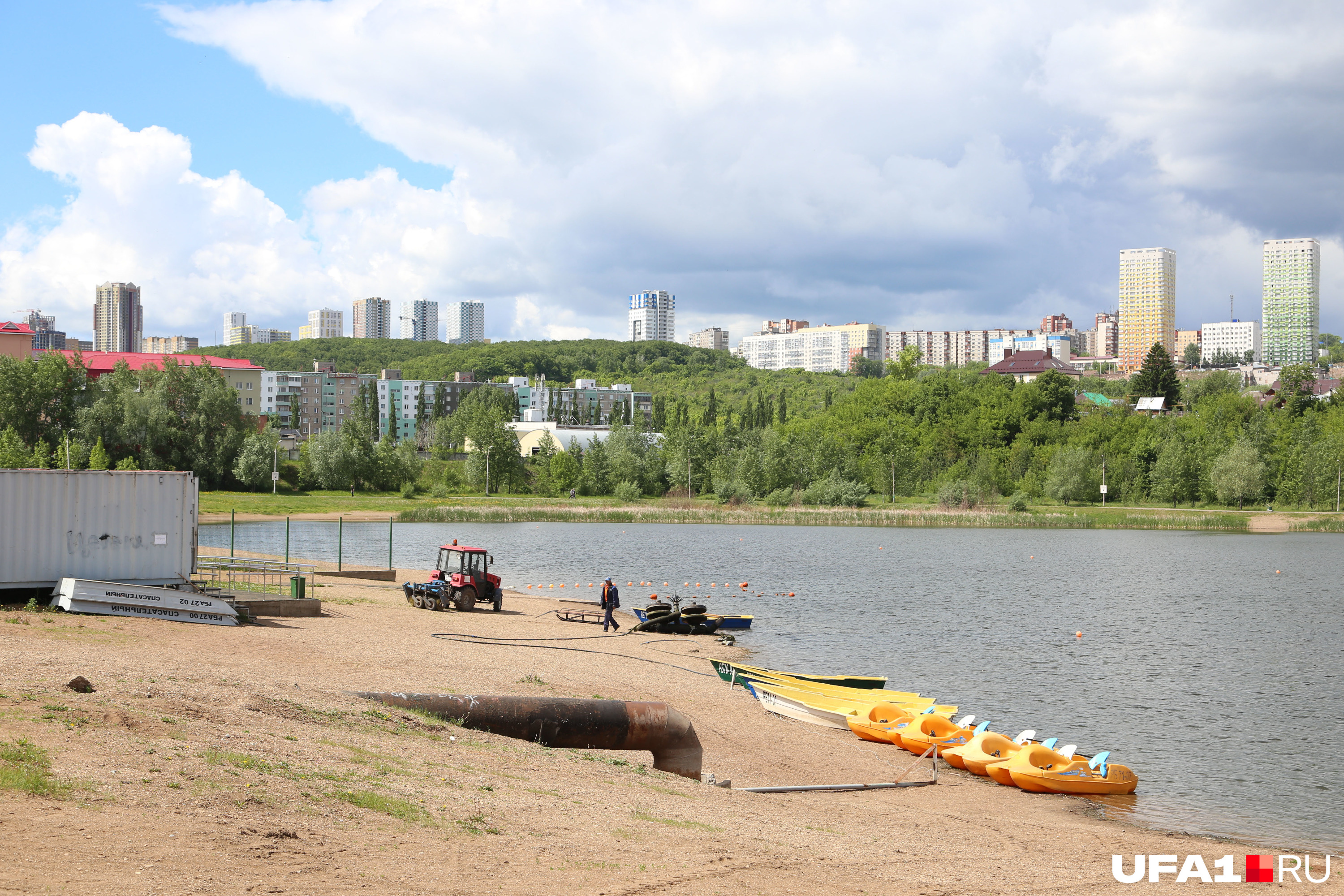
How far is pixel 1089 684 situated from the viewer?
25594 mm

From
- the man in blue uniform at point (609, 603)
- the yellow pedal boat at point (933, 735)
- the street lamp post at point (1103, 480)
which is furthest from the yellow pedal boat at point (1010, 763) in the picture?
the street lamp post at point (1103, 480)

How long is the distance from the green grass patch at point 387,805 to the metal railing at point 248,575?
16907mm

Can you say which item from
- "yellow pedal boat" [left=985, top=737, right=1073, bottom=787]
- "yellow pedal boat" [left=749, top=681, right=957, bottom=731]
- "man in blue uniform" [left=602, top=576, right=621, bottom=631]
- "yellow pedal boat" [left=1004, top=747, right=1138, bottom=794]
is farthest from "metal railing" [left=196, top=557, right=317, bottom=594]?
"yellow pedal boat" [left=1004, top=747, right=1138, bottom=794]

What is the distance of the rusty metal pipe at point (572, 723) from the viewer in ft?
46.4

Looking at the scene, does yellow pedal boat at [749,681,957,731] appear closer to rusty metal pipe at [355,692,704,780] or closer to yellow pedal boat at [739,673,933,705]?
yellow pedal boat at [739,673,933,705]

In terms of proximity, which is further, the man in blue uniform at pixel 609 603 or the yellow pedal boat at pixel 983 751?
the man in blue uniform at pixel 609 603

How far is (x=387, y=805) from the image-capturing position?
9883 mm

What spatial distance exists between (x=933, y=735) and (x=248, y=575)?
81.9ft

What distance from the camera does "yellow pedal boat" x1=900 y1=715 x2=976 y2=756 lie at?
18.4 m

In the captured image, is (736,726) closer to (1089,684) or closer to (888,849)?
(888,849)

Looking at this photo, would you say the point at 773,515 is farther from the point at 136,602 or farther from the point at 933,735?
the point at 933,735

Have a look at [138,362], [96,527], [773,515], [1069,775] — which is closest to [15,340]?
[138,362]

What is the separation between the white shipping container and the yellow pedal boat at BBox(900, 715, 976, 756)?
16.9m

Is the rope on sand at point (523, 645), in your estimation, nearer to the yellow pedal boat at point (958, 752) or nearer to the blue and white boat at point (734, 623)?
the yellow pedal boat at point (958, 752)
